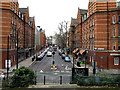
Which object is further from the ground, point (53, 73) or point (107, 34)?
point (107, 34)

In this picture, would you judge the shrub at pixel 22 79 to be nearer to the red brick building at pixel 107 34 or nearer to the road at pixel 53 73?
the road at pixel 53 73

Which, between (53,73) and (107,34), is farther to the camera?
(107,34)

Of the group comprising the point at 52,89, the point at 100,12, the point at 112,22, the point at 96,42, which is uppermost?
the point at 100,12

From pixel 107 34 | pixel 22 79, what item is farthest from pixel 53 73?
→ pixel 107 34

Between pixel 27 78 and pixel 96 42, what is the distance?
18776 millimetres

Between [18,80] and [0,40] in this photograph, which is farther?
[0,40]

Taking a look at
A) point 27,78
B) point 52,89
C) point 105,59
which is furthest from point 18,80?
point 105,59

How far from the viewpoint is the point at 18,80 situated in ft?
33.1

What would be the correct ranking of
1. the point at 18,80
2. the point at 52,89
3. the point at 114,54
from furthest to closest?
the point at 114,54, the point at 18,80, the point at 52,89

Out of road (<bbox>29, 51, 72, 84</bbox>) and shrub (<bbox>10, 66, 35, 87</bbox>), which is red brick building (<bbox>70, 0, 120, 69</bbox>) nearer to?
road (<bbox>29, 51, 72, 84</bbox>)

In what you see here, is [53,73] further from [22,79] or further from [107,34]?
[107,34]

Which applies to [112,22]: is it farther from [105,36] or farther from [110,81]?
[110,81]

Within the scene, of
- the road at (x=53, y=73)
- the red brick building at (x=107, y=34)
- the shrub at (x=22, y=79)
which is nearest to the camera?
the shrub at (x=22, y=79)

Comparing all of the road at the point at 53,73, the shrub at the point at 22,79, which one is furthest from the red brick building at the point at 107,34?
the shrub at the point at 22,79
